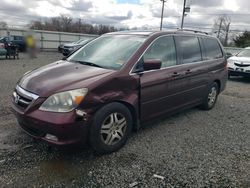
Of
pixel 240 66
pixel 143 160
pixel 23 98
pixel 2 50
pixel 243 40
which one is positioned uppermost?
pixel 243 40

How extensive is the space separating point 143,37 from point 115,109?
138 cm

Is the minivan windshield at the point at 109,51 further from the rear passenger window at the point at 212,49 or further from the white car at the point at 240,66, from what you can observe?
the white car at the point at 240,66

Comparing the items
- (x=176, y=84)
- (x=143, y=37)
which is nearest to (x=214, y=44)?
(x=176, y=84)

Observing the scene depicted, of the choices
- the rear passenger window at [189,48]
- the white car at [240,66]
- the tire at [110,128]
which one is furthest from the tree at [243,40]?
the tire at [110,128]

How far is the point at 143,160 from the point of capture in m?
3.10

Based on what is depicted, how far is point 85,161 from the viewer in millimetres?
3016

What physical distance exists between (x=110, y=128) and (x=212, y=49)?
135 inches

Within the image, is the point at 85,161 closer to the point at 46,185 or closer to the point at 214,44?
the point at 46,185

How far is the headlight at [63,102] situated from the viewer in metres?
2.69

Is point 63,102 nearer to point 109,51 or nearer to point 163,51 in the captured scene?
point 109,51

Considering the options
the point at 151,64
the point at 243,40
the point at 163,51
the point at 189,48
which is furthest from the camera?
the point at 243,40

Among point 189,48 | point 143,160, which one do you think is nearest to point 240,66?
point 189,48

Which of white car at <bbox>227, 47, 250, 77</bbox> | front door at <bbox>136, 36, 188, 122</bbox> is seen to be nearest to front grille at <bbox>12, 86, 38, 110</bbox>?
front door at <bbox>136, 36, 188, 122</bbox>

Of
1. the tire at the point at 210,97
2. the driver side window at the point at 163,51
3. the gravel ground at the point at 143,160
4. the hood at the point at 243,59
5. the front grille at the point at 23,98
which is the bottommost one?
the gravel ground at the point at 143,160
